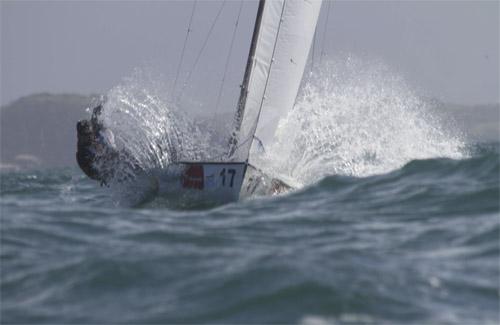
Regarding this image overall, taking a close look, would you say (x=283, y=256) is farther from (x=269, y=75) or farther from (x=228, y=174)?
(x=269, y=75)

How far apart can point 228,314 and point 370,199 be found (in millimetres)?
4869

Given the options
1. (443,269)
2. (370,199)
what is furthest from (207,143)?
(443,269)

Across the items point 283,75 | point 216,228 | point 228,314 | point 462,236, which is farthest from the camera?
point 283,75

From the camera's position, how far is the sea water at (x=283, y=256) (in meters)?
6.29

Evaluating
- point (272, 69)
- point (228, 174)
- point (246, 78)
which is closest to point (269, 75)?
point (272, 69)

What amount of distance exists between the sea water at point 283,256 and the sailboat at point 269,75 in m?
1.74

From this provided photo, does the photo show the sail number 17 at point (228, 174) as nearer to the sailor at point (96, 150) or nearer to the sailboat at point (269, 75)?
the sailboat at point (269, 75)

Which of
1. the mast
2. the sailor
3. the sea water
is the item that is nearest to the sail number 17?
the sea water

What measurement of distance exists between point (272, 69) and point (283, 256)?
24.7 ft

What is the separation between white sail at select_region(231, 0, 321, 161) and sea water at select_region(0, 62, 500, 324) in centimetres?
209

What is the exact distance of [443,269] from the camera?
23.3 feet

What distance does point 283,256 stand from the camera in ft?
24.5

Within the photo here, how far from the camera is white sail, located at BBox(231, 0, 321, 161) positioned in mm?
14312

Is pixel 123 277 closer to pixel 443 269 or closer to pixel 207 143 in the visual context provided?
pixel 443 269
